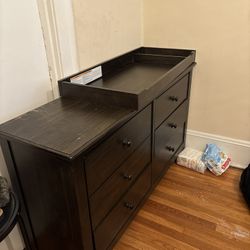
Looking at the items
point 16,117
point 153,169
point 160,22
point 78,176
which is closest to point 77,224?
point 78,176

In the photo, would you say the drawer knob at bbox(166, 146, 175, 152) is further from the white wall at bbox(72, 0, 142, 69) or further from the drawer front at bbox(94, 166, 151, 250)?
the white wall at bbox(72, 0, 142, 69)

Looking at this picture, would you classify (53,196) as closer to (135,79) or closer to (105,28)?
(135,79)

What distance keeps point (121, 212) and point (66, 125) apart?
583mm

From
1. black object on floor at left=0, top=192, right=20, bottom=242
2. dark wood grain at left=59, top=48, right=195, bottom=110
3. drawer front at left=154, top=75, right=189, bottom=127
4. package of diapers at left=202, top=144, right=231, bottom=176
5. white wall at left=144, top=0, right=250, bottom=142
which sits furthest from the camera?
package of diapers at left=202, top=144, right=231, bottom=176

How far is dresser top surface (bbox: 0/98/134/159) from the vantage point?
916 mm

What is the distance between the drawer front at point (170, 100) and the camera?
1475 mm

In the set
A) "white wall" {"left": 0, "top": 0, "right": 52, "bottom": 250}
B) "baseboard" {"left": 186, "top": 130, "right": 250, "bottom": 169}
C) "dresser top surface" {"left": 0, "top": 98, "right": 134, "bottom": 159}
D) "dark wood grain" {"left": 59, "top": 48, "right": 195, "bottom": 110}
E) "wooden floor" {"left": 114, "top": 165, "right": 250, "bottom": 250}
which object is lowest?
"wooden floor" {"left": 114, "top": 165, "right": 250, "bottom": 250}

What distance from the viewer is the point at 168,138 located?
1757 millimetres

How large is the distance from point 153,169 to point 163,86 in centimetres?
54

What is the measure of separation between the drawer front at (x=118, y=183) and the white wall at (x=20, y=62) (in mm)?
471

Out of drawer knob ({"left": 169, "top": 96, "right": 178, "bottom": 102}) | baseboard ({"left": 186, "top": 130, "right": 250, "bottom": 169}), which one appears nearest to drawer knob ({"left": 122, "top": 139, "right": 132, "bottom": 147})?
drawer knob ({"left": 169, "top": 96, "right": 178, "bottom": 102})

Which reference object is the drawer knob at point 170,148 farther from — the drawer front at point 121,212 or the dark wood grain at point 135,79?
the dark wood grain at point 135,79

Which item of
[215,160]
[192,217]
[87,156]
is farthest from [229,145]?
[87,156]

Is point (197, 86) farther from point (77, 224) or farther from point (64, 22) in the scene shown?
point (77, 224)
